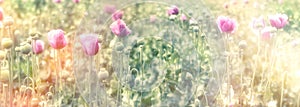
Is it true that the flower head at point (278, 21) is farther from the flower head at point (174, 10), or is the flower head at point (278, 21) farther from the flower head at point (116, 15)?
the flower head at point (116, 15)

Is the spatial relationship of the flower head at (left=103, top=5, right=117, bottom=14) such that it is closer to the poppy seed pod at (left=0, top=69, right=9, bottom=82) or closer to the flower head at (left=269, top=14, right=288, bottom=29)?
the poppy seed pod at (left=0, top=69, right=9, bottom=82)

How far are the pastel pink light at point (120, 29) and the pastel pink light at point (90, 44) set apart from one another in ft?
0.19

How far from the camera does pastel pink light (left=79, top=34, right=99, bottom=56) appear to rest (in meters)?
1.90

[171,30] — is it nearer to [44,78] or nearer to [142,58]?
[142,58]

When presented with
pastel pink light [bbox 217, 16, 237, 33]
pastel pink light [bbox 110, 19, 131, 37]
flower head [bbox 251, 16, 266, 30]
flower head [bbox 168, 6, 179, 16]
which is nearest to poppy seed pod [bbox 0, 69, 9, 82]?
pastel pink light [bbox 110, 19, 131, 37]

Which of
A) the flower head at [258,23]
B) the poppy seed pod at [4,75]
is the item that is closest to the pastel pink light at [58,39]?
the poppy seed pod at [4,75]

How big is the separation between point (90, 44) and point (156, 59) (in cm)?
23

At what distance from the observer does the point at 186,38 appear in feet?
6.68

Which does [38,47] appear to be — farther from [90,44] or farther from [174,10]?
[174,10]

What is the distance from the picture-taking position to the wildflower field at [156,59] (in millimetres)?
1972

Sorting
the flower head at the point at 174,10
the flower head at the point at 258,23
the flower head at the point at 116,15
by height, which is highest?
the flower head at the point at 174,10

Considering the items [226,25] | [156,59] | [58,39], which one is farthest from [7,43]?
[226,25]

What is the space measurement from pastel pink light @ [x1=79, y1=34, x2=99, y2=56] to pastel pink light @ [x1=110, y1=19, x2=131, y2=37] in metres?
0.06

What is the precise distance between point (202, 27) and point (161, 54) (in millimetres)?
148
